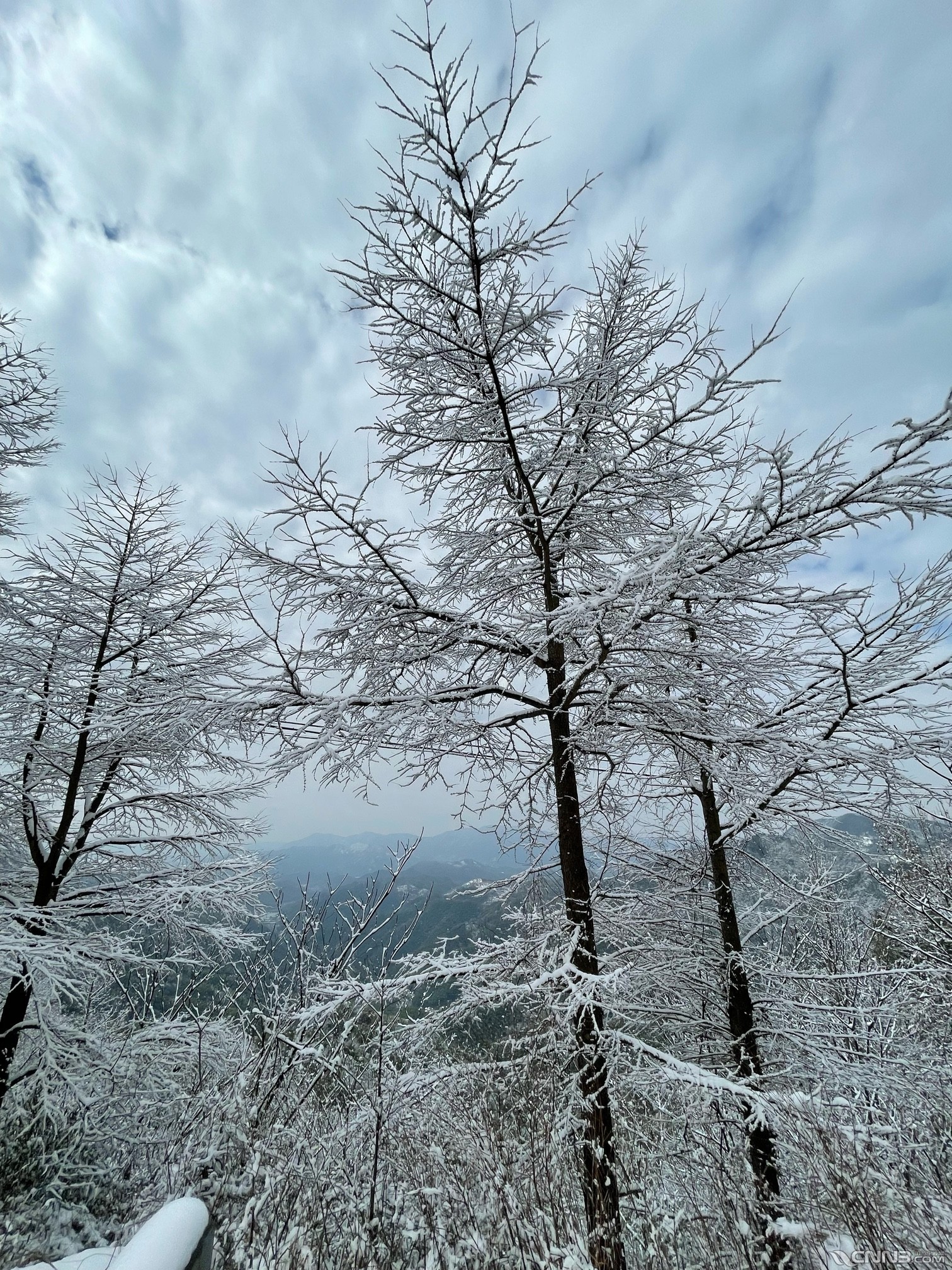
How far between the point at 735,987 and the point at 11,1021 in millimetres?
7165

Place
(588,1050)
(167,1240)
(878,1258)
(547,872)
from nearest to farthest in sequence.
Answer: (167,1240) < (878,1258) < (588,1050) < (547,872)

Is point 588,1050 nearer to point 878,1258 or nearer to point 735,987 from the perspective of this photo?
A: point 878,1258

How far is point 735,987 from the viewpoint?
4848mm

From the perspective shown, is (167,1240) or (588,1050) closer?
(167,1240)

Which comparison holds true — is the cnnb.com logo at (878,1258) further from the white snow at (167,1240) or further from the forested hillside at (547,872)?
the white snow at (167,1240)

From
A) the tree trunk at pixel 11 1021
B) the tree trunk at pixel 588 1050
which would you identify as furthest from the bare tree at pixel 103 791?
the tree trunk at pixel 588 1050

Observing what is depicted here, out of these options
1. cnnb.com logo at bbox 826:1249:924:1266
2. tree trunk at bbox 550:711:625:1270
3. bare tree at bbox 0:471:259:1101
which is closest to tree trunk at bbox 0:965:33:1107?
bare tree at bbox 0:471:259:1101

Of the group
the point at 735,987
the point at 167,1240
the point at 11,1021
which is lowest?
the point at 11,1021

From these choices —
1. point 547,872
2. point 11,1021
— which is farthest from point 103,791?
point 547,872

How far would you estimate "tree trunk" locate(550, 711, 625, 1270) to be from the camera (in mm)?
2629

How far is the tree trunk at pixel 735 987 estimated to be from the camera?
395cm

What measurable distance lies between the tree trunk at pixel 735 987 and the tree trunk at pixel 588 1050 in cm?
110

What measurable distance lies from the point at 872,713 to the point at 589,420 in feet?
8.70

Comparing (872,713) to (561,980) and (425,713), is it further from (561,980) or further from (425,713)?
(425,713)
